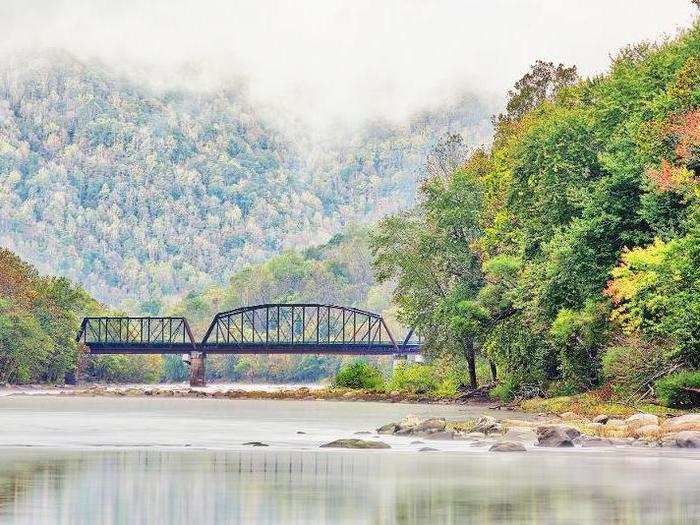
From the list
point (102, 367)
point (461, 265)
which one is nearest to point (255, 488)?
point (461, 265)

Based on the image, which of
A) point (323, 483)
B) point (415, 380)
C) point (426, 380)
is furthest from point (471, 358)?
point (323, 483)

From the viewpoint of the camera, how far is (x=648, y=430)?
5431cm

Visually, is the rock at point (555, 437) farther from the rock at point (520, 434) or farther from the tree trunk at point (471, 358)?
the tree trunk at point (471, 358)

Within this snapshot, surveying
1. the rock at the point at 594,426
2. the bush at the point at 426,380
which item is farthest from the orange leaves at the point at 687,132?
the bush at the point at 426,380

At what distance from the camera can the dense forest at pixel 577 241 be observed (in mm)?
65062

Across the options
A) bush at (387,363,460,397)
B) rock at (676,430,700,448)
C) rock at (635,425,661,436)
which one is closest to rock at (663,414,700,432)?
rock at (635,425,661,436)

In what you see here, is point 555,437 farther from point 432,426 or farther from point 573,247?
point 573,247

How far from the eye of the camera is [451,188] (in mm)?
103125

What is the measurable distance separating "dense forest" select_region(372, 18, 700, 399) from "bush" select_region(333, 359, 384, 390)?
81.9 ft

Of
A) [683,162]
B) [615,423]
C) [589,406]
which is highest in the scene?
[683,162]

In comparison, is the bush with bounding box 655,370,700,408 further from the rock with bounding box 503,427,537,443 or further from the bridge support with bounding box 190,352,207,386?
the bridge support with bounding box 190,352,207,386

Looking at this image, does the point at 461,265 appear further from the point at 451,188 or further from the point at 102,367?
the point at 102,367

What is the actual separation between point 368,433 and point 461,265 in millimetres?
42046

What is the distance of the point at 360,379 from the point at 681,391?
7254 cm
